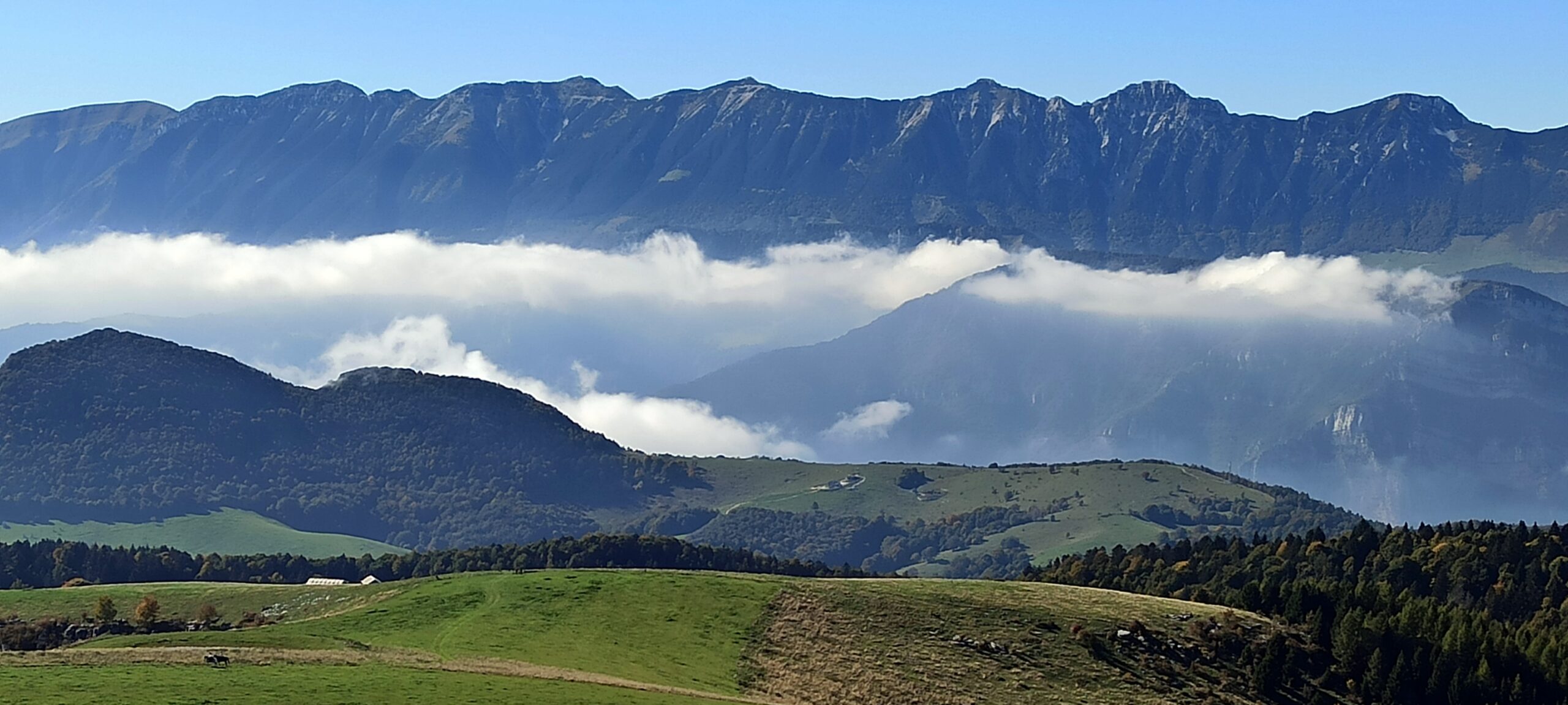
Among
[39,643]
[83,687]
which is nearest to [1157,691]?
[83,687]

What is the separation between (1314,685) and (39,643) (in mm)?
75754

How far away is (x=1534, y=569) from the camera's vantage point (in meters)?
175

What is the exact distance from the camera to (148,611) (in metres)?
123

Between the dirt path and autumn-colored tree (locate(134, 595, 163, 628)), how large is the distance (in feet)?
Answer: 86.8

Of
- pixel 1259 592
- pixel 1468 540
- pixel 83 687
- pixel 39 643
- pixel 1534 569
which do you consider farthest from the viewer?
pixel 1468 540

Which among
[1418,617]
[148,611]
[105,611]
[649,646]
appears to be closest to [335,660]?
[649,646]

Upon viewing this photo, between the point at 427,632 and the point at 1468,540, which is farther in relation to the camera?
the point at 1468,540

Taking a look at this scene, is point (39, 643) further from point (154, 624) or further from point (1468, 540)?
point (1468, 540)

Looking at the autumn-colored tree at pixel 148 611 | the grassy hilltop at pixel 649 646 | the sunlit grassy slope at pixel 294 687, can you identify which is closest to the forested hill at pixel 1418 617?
the grassy hilltop at pixel 649 646

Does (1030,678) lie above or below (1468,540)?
below

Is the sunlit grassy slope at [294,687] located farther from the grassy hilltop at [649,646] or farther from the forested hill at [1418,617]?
the forested hill at [1418,617]

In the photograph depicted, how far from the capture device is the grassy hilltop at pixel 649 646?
79.4 metres

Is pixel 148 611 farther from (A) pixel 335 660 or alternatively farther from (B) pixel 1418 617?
(B) pixel 1418 617

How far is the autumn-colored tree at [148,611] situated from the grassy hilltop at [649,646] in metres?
1.11
